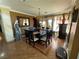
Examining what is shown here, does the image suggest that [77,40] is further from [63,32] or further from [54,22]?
[54,22]

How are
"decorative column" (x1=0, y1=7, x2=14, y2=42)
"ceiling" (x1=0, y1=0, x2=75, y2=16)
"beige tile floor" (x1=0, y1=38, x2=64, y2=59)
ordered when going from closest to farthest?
1. "beige tile floor" (x1=0, y1=38, x2=64, y2=59)
2. "ceiling" (x1=0, y1=0, x2=75, y2=16)
3. "decorative column" (x1=0, y1=7, x2=14, y2=42)

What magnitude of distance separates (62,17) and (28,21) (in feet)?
12.1

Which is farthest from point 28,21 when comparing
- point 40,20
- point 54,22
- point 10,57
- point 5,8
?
point 10,57

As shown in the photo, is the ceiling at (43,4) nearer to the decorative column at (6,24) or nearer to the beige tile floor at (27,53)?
the decorative column at (6,24)

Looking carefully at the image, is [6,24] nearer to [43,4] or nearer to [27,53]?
[27,53]

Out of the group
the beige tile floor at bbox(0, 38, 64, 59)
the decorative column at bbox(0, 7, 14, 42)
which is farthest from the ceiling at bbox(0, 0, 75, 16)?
the beige tile floor at bbox(0, 38, 64, 59)

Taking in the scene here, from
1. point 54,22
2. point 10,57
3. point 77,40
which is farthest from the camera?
point 54,22

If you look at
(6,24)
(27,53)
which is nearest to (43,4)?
(27,53)

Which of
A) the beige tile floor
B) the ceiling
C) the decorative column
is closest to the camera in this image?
the beige tile floor

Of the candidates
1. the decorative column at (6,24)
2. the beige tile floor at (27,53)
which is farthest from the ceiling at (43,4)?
the beige tile floor at (27,53)

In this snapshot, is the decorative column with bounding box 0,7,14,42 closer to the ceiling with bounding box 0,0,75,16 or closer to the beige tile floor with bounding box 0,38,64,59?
the ceiling with bounding box 0,0,75,16

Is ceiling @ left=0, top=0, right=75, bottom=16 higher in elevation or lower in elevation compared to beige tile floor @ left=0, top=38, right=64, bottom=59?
higher

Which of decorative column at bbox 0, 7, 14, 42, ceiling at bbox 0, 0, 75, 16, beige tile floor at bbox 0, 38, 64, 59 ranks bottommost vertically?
beige tile floor at bbox 0, 38, 64, 59

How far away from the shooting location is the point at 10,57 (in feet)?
9.25
